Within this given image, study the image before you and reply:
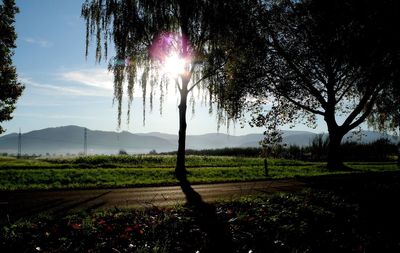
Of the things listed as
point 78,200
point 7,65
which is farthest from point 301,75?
point 7,65

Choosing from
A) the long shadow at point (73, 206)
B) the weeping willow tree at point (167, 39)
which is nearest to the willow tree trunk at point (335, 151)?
the weeping willow tree at point (167, 39)

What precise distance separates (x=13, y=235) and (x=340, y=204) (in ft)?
28.7

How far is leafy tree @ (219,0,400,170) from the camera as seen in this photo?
11.6 metres

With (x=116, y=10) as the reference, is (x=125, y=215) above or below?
below

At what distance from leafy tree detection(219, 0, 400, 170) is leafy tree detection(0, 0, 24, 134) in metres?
22.6

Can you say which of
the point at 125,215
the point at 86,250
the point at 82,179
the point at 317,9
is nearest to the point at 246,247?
the point at 86,250

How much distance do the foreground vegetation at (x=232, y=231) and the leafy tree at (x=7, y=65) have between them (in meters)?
29.5

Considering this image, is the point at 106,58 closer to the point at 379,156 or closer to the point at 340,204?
the point at 340,204

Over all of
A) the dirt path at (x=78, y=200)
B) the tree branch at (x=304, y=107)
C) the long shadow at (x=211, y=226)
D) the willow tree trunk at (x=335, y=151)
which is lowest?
the dirt path at (x=78, y=200)

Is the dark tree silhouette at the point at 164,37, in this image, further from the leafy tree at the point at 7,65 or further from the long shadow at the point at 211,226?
the leafy tree at the point at 7,65

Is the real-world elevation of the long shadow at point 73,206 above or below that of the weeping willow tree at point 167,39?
below

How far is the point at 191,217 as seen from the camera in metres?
8.83

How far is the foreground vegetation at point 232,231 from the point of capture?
613 cm

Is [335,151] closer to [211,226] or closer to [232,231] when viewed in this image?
[211,226]
